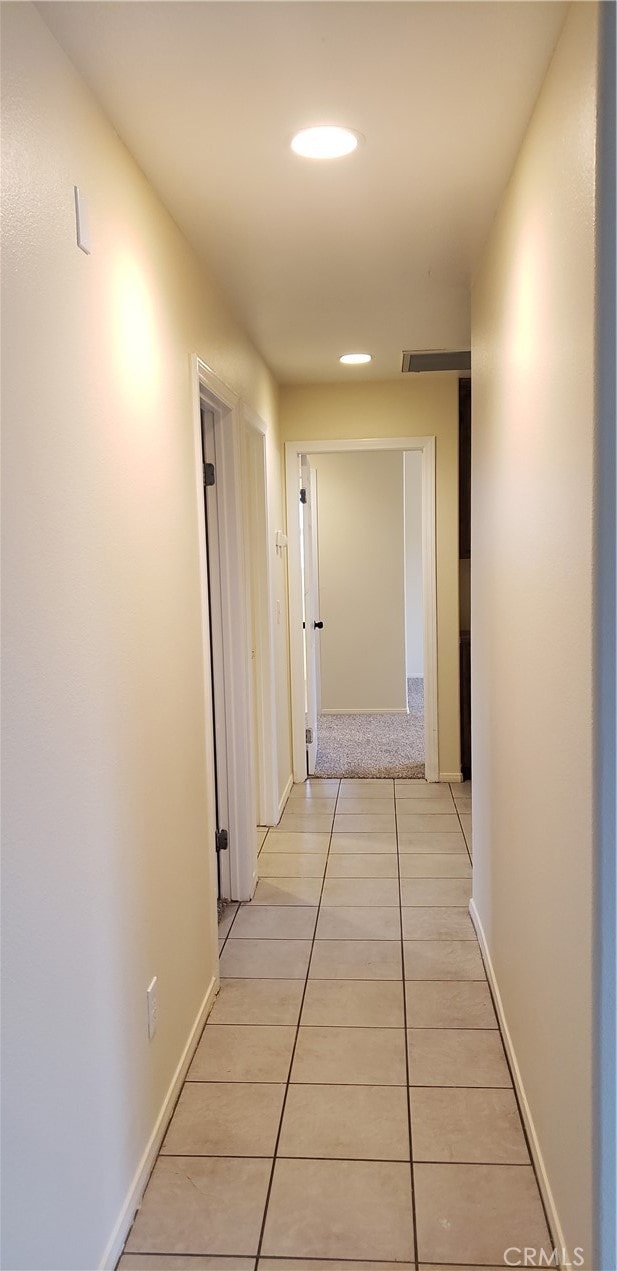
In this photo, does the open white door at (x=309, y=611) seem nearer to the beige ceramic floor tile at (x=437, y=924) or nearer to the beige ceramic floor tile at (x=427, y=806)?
the beige ceramic floor tile at (x=427, y=806)

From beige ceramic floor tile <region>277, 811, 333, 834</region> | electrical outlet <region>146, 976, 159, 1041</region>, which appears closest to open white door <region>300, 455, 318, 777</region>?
beige ceramic floor tile <region>277, 811, 333, 834</region>

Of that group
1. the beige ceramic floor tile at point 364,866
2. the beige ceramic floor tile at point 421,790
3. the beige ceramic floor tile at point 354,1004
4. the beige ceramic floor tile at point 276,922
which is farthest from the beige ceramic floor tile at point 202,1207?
the beige ceramic floor tile at point 421,790

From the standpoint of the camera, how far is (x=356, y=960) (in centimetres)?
→ 306

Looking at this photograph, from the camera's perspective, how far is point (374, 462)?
7230 mm

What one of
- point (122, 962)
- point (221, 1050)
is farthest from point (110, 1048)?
point (221, 1050)

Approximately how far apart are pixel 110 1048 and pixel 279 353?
3249 mm

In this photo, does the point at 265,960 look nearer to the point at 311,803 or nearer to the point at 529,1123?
the point at 529,1123

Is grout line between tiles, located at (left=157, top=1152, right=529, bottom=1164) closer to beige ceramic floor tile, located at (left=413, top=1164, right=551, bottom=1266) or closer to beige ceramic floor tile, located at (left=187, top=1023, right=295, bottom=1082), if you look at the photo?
beige ceramic floor tile, located at (left=413, top=1164, right=551, bottom=1266)

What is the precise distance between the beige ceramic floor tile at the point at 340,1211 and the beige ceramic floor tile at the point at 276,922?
48.6 inches

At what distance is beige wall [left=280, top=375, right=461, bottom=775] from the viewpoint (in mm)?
5031

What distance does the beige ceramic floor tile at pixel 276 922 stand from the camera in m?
3.29

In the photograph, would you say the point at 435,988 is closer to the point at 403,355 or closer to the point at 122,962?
the point at 122,962

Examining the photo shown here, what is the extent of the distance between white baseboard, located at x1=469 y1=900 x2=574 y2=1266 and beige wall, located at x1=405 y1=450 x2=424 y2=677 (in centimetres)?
599

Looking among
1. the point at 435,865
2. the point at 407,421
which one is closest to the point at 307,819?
the point at 435,865
